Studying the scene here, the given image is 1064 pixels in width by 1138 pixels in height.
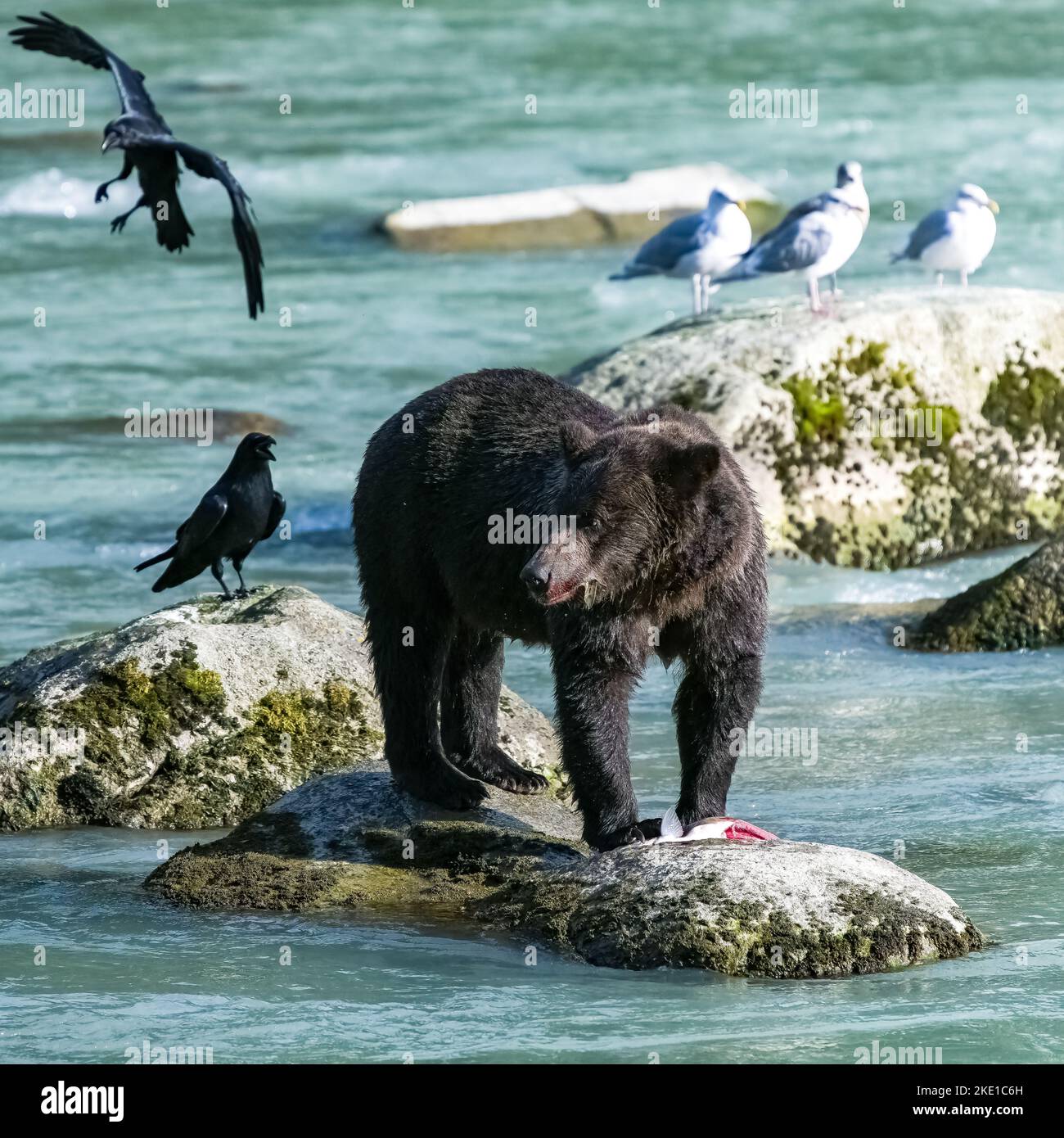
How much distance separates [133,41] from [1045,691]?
2964cm

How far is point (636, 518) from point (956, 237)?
9.49 m

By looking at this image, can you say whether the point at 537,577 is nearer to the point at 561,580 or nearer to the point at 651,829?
the point at 561,580

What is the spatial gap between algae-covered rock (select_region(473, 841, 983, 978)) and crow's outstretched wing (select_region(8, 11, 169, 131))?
4.28 metres

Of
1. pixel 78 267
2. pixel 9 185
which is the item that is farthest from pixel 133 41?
pixel 78 267

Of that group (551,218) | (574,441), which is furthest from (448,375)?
(574,441)

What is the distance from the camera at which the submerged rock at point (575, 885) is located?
6.49 meters

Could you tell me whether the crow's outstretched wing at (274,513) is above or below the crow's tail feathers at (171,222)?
below

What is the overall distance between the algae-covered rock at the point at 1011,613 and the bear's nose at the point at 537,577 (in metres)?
5.21

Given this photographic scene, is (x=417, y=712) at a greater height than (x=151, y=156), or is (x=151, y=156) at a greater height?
(x=151, y=156)

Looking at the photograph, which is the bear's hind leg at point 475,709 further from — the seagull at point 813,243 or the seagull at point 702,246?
the seagull at point 702,246

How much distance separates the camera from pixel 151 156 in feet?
30.4

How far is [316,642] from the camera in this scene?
9.06 m

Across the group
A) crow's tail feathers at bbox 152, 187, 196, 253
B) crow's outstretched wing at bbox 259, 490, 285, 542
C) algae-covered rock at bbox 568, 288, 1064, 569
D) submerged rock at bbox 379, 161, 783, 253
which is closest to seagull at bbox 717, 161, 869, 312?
algae-covered rock at bbox 568, 288, 1064, 569

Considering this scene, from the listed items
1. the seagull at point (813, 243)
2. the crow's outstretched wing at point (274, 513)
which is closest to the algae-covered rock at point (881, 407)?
the seagull at point (813, 243)
